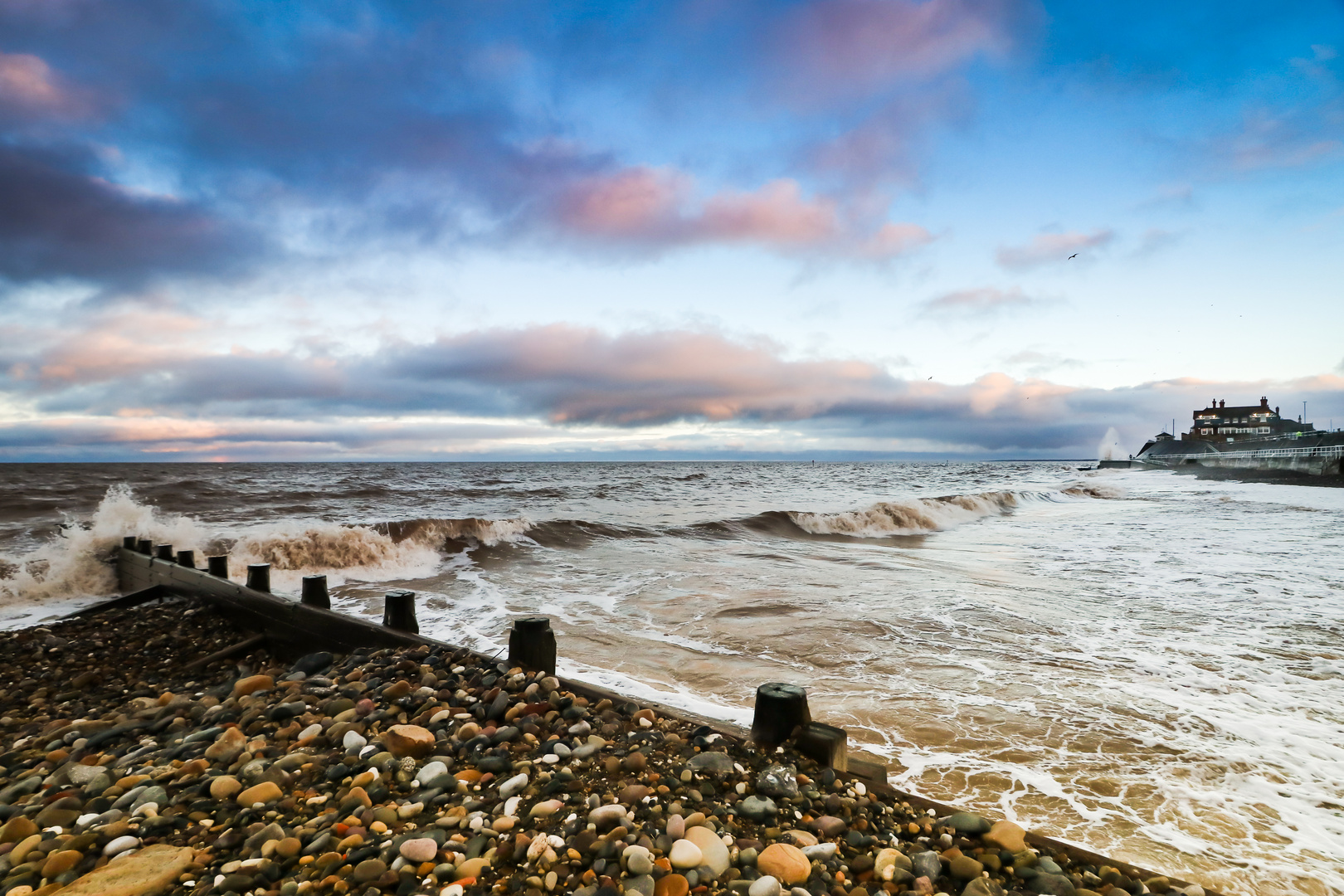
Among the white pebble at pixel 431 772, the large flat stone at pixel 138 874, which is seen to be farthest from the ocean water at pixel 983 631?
the large flat stone at pixel 138 874

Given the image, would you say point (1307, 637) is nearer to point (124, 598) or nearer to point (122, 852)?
point (122, 852)

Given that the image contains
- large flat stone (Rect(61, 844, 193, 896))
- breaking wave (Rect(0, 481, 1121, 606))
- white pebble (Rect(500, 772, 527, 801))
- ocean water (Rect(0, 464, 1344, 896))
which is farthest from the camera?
breaking wave (Rect(0, 481, 1121, 606))

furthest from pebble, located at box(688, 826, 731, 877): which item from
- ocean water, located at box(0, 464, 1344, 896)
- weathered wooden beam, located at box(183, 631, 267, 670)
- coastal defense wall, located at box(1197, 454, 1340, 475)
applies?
coastal defense wall, located at box(1197, 454, 1340, 475)

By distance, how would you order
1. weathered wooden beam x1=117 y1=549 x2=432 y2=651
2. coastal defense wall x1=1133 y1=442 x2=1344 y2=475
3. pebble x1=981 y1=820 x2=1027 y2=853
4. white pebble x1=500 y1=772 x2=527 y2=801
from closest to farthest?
pebble x1=981 y1=820 x2=1027 y2=853 → white pebble x1=500 y1=772 x2=527 y2=801 → weathered wooden beam x1=117 y1=549 x2=432 y2=651 → coastal defense wall x1=1133 y1=442 x2=1344 y2=475

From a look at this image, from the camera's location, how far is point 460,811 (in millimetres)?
2273

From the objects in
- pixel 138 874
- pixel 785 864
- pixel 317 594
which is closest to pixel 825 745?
pixel 785 864

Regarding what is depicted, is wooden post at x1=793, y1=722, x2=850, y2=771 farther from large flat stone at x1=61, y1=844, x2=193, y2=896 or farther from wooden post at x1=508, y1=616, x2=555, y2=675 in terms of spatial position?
large flat stone at x1=61, y1=844, x2=193, y2=896

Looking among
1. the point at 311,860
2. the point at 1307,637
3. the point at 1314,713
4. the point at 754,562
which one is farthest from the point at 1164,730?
the point at 754,562

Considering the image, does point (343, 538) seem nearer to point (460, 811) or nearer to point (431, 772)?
point (431, 772)

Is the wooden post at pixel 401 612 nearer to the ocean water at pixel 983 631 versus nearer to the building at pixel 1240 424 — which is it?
the ocean water at pixel 983 631

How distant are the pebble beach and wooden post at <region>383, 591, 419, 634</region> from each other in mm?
707

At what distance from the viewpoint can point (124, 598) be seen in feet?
23.3

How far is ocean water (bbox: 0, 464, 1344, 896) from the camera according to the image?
3293 millimetres

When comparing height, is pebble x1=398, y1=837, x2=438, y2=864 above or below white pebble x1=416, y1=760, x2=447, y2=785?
above
